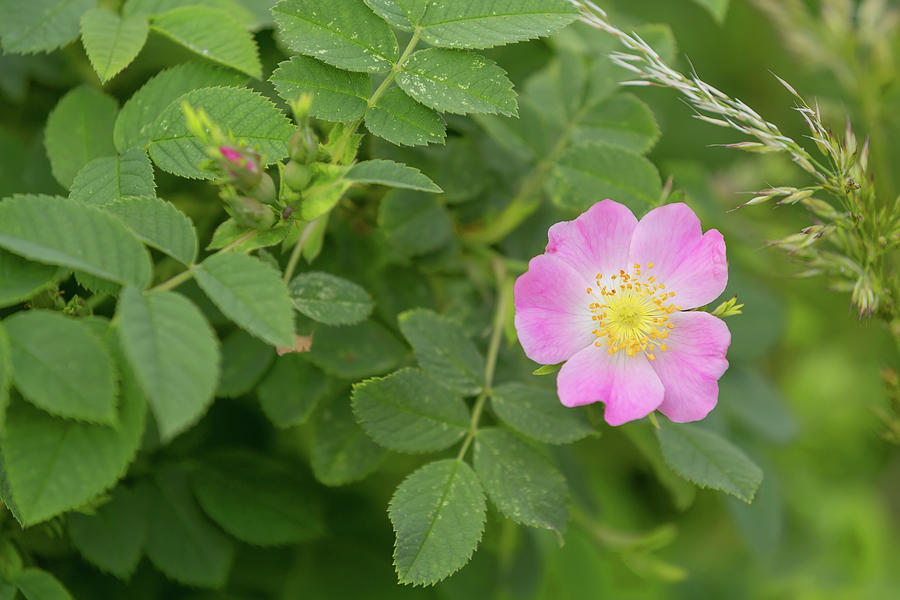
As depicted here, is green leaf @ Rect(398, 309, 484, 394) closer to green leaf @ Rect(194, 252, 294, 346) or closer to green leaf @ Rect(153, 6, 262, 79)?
green leaf @ Rect(194, 252, 294, 346)

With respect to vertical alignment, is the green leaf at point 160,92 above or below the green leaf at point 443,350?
above

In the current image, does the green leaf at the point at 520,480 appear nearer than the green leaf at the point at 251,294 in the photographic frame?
No

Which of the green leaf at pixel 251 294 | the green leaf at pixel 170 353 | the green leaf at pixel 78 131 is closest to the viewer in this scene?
the green leaf at pixel 170 353

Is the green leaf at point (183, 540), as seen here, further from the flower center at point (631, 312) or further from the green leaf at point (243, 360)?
the flower center at point (631, 312)

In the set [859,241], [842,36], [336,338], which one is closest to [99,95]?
[336,338]

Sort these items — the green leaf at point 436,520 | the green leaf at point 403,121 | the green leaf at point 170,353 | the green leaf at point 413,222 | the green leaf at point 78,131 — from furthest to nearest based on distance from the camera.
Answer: the green leaf at point 413,222
the green leaf at point 78,131
the green leaf at point 403,121
the green leaf at point 436,520
the green leaf at point 170,353

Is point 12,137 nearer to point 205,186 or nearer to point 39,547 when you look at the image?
point 205,186

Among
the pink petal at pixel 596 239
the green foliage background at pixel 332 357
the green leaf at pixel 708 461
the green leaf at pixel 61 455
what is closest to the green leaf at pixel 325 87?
the green foliage background at pixel 332 357
